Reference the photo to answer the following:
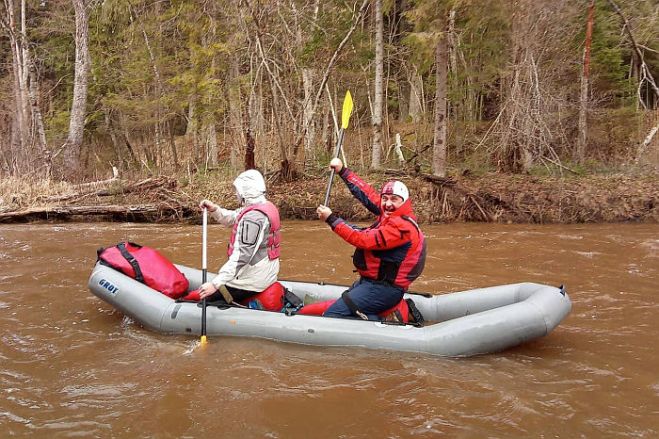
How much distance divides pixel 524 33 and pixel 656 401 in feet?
27.3

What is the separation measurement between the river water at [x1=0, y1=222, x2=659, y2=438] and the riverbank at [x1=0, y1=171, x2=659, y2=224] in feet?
13.2

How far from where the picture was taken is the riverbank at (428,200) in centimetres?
924

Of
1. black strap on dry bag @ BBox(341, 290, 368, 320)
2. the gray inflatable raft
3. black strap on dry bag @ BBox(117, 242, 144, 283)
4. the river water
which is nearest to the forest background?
the river water

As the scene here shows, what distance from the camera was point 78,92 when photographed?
1319 centimetres

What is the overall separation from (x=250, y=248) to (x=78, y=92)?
37.3 ft

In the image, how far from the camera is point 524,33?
9852 mm

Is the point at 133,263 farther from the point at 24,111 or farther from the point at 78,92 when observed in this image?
the point at 24,111

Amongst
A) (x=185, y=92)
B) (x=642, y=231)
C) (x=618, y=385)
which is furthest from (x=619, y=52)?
(x=618, y=385)

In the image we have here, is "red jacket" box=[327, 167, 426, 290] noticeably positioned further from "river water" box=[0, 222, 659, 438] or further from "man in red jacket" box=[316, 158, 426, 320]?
"river water" box=[0, 222, 659, 438]

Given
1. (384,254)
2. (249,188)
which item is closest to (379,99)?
(249,188)

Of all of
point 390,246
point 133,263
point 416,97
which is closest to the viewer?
point 390,246

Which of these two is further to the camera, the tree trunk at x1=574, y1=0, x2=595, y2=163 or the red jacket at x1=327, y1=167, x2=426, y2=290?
the tree trunk at x1=574, y1=0, x2=595, y2=163

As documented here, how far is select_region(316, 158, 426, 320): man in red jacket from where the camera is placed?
3602 mm

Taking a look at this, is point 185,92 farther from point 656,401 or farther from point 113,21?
point 656,401
